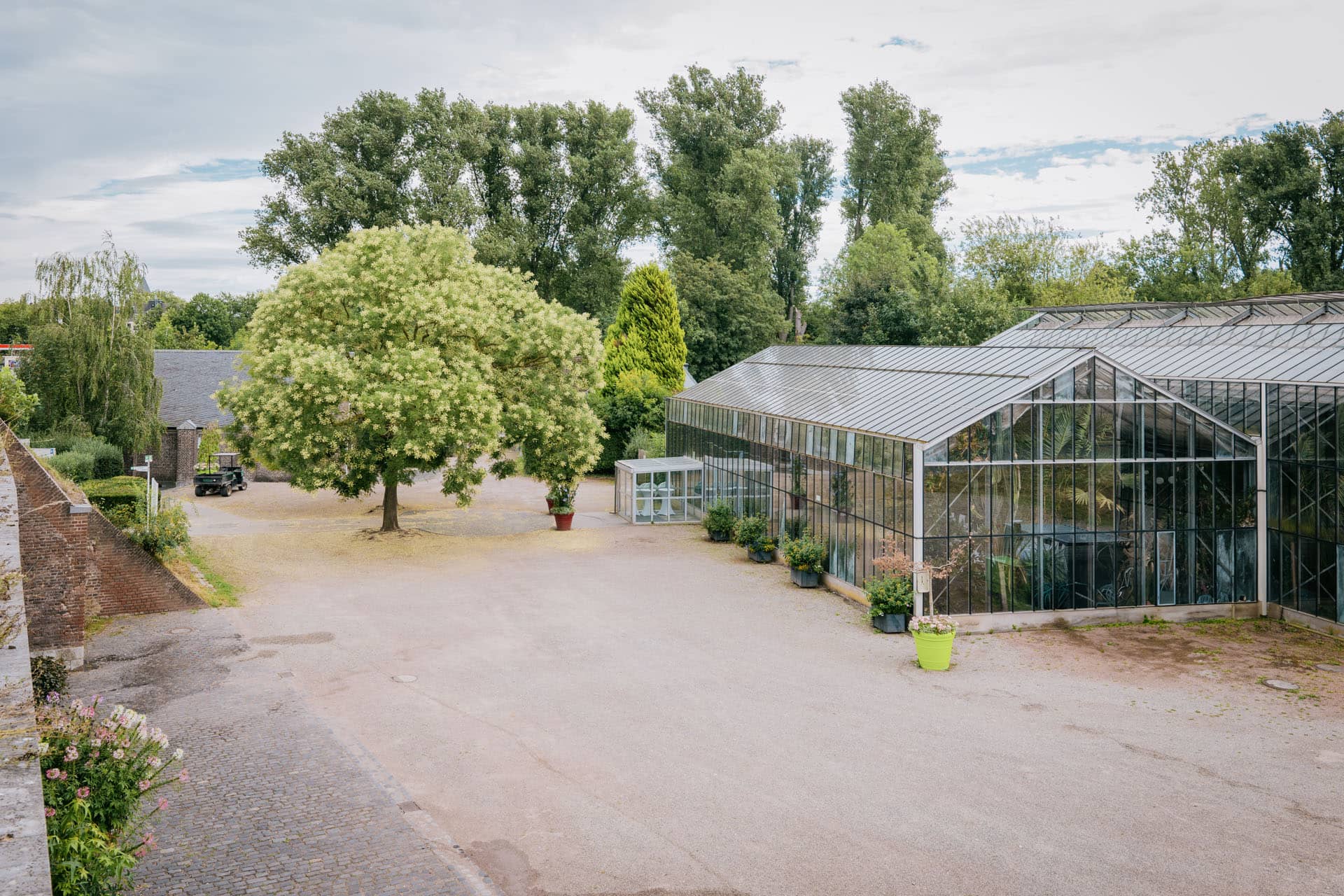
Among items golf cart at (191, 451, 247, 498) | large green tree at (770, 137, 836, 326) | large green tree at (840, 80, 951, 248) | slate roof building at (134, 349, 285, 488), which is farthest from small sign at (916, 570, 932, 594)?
large green tree at (770, 137, 836, 326)

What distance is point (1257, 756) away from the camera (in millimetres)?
12031

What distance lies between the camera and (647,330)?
145ft

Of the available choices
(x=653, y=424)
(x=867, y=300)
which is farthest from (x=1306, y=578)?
(x=867, y=300)

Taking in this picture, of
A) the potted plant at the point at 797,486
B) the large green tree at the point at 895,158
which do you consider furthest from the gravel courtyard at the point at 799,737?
the large green tree at the point at 895,158

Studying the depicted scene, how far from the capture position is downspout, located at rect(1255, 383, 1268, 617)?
1905 cm

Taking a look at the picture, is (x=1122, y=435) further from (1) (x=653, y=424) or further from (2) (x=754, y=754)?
(1) (x=653, y=424)

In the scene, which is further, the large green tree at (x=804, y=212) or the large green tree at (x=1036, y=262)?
the large green tree at (x=804, y=212)

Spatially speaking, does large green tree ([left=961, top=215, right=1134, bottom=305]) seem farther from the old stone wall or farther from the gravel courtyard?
the old stone wall

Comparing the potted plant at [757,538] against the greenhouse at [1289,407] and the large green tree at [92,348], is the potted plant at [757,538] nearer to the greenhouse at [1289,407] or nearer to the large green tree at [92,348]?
the greenhouse at [1289,407]

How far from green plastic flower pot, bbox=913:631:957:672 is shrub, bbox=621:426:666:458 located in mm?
23318

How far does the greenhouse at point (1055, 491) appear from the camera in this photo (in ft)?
59.2

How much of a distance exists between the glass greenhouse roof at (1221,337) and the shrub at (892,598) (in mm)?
6512

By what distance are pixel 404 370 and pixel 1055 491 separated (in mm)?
14534

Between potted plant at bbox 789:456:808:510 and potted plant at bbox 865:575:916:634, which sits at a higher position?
potted plant at bbox 789:456:808:510
